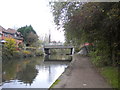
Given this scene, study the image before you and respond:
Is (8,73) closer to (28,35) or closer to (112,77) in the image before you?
(112,77)

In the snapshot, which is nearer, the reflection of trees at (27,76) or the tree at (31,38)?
the reflection of trees at (27,76)

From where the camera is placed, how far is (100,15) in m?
7.82

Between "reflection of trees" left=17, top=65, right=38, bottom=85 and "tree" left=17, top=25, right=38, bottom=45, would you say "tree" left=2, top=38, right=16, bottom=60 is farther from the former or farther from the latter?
"tree" left=17, top=25, right=38, bottom=45

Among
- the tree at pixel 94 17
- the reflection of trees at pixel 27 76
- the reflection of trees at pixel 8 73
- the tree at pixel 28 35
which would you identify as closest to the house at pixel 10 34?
the tree at pixel 28 35

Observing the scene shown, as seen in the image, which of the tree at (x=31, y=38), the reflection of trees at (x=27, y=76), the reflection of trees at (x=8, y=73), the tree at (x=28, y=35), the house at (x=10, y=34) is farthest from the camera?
the tree at (x=28, y=35)

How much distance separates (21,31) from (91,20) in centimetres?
4527

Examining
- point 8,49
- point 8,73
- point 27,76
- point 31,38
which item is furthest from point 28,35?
point 27,76

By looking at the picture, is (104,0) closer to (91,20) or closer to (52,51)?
(91,20)

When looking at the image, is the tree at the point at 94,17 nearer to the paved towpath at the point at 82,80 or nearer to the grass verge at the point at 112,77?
the grass verge at the point at 112,77

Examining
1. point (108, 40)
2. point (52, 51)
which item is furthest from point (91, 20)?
point (52, 51)

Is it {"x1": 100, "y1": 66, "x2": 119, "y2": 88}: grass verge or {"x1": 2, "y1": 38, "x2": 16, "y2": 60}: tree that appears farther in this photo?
{"x1": 2, "y1": 38, "x2": 16, "y2": 60}: tree

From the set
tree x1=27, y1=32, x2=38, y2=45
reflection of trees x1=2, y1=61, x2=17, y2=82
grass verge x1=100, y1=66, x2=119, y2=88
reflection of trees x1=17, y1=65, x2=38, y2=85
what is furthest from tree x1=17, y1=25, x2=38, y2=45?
grass verge x1=100, y1=66, x2=119, y2=88

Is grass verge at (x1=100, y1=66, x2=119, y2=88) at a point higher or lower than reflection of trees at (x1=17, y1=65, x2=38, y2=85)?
higher

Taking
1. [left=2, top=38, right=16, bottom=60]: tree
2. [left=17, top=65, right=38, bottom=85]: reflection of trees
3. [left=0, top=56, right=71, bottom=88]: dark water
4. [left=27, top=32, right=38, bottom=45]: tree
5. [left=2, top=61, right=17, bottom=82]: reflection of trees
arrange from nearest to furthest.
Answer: [left=0, top=56, right=71, bottom=88]: dark water
[left=17, top=65, right=38, bottom=85]: reflection of trees
[left=2, top=61, right=17, bottom=82]: reflection of trees
[left=2, top=38, right=16, bottom=60]: tree
[left=27, top=32, right=38, bottom=45]: tree
